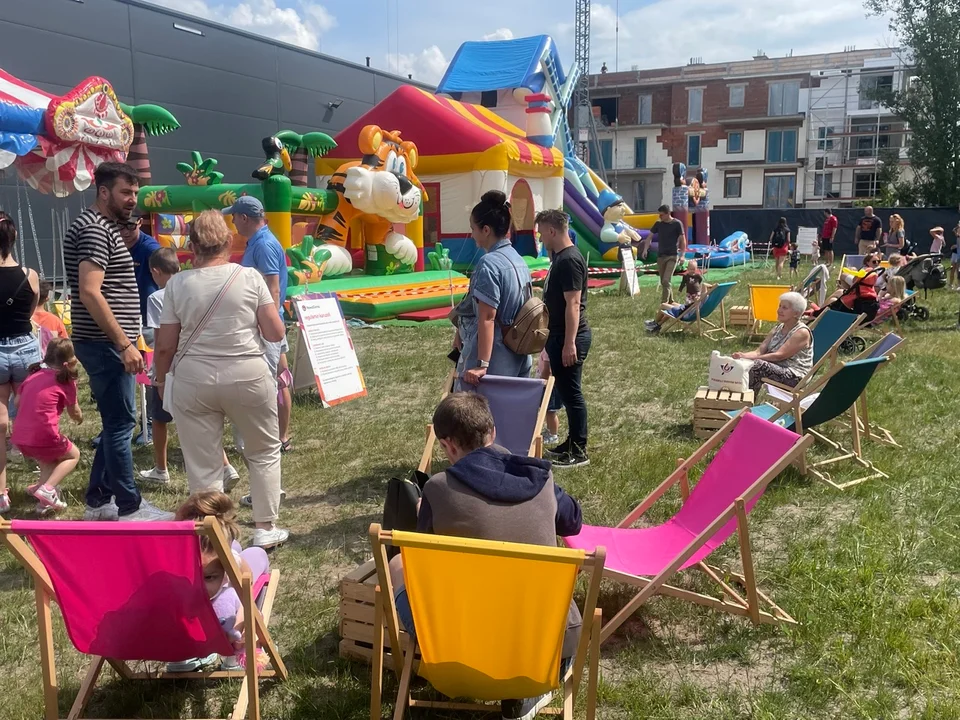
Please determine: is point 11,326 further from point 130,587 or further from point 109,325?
point 130,587

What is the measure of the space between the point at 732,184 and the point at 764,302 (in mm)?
36510

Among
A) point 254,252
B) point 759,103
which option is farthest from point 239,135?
point 759,103

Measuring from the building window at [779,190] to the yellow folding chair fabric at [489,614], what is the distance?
44.4m

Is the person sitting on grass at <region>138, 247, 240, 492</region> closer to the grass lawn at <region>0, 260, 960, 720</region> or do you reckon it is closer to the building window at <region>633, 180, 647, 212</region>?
the grass lawn at <region>0, 260, 960, 720</region>

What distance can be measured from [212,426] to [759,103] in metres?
46.3

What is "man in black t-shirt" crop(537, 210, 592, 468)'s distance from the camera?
15.2 feet

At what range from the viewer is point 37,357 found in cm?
438

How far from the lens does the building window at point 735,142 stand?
43500mm

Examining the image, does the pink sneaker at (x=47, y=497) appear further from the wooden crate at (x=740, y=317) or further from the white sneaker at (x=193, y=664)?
the wooden crate at (x=740, y=317)

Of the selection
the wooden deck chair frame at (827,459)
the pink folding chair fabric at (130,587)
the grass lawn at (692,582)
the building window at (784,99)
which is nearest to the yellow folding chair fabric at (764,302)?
the grass lawn at (692,582)

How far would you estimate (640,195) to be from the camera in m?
45.4

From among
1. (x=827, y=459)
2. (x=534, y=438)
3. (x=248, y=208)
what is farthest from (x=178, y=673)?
(x=827, y=459)

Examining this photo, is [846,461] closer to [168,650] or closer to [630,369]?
[630,369]

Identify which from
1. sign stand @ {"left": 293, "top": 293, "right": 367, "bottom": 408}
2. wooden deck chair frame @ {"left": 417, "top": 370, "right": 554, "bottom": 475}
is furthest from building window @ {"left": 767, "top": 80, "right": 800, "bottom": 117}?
wooden deck chair frame @ {"left": 417, "top": 370, "right": 554, "bottom": 475}
